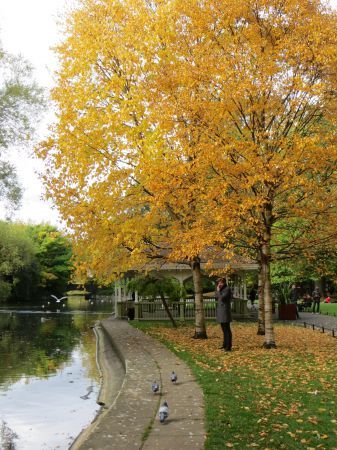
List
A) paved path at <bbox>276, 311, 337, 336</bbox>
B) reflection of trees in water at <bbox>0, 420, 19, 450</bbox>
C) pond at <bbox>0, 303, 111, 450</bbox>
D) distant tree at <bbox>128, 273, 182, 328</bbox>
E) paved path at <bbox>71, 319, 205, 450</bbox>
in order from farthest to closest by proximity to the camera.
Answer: paved path at <bbox>276, 311, 337, 336</bbox>
distant tree at <bbox>128, 273, 182, 328</bbox>
pond at <bbox>0, 303, 111, 450</bbox>
reflection of trees in water at <bbox>0, 420, 19, 450</bbox>
paved path at <bbox>71, 319, 205, 450</bbox>

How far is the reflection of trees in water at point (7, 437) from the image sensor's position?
7.10 metres

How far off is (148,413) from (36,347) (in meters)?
11.7

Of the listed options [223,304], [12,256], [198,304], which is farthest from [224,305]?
[12,256]

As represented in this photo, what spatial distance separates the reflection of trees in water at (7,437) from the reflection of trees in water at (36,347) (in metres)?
3.48

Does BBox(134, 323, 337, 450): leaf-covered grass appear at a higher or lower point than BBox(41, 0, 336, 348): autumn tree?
lower

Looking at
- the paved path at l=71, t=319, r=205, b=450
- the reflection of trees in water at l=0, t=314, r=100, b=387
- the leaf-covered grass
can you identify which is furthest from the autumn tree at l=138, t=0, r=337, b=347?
the reflection of trees in water at l=0, t=314, r=100, b=387

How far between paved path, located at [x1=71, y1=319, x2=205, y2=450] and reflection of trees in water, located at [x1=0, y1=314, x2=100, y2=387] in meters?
2.28

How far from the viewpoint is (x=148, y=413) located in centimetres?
740

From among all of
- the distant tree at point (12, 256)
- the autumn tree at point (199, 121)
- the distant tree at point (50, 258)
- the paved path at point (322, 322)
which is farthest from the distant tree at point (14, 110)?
the distant tree at point (50, 258)

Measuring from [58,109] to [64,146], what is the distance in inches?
73.2

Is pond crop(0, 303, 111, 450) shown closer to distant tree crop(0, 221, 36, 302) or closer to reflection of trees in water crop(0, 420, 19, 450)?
reflection of trees in water crop(0, 420, 19, 450)

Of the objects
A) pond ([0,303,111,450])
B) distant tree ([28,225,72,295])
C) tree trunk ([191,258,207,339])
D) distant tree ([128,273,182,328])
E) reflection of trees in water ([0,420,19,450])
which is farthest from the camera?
distant tree ([28,225,72,295])

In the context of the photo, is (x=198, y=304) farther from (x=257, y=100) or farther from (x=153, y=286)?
(x=257, y=100)

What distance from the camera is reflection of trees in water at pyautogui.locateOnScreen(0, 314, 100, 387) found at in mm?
13258
